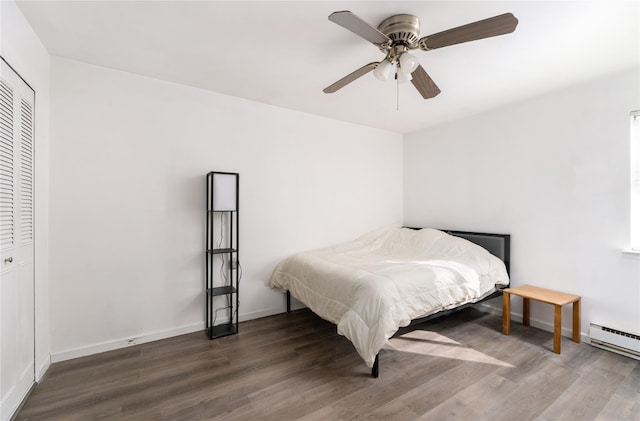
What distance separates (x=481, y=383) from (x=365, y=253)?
176 centimetres

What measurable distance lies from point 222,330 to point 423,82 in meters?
2.93

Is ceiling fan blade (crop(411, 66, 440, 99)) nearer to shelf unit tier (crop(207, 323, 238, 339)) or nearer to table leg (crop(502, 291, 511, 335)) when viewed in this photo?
table leg (crop(502, 291, 511, 335))

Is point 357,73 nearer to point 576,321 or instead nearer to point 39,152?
point 39,152

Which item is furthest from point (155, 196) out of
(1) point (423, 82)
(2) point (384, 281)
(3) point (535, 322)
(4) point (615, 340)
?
(4) point (615, 340)

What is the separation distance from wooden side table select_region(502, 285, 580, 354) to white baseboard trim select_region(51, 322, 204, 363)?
315 cm

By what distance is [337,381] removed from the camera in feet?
6.84

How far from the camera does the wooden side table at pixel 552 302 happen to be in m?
2.48

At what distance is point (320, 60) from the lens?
231cm

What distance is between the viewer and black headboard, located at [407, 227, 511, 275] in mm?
3277

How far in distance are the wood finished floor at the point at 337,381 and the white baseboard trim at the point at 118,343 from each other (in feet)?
0.19

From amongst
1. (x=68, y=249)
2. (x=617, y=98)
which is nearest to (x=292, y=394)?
(x=68, y=249)

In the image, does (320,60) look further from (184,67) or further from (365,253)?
(365,253)

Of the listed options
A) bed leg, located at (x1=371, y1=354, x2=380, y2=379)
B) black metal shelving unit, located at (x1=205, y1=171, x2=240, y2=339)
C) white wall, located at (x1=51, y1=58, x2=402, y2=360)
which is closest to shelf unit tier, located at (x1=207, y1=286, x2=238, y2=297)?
black metal shelving unit, located at (x1=205, y1=171, x2=240, y2=339)

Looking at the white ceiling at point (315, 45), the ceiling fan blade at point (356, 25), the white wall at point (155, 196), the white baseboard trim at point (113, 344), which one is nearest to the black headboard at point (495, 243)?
the white ceiling at point (315, 45)
